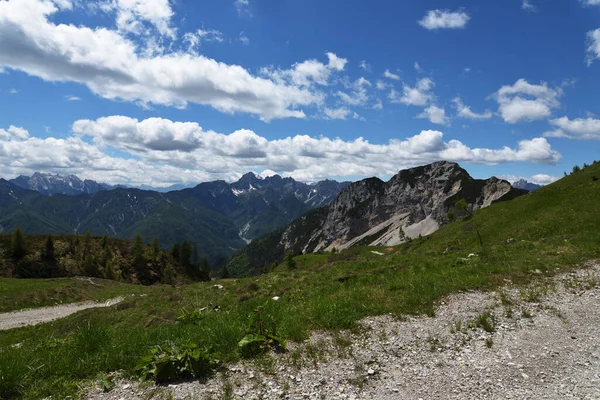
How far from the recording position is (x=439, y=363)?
364 inches

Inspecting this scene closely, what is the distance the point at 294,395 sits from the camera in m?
7.84

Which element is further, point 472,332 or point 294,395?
point 472,332

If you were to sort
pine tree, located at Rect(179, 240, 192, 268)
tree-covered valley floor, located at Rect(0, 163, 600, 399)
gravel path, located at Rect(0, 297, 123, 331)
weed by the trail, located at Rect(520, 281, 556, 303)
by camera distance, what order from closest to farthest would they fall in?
tree-covered valley floor, located at Rect(0, 163, 600, 399) < weed by the trail, located at Rect(520, 281, 556, 303) < gravel path, located at Rect(0, 297, 123, 331) < pine tree, located at Rect(179, 240, 192, 268)

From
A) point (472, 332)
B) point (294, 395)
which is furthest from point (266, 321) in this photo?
point (472, 332)

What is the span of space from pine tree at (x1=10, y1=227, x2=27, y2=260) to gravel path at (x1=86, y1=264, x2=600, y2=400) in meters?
109

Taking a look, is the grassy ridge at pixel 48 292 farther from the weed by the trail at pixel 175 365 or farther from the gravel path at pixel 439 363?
the gravel path at pixel 439 363

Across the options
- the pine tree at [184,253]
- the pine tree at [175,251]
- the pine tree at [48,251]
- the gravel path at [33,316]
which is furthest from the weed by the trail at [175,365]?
the pine tree at [175,251]

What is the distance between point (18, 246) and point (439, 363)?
115m

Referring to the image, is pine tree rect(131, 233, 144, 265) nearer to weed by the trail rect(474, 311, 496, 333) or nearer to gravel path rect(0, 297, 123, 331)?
gravel path rect(0, 297, 123, 331)

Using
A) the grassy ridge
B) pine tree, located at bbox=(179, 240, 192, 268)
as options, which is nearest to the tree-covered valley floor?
the grassy ridge

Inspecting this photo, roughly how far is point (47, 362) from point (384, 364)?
941cm

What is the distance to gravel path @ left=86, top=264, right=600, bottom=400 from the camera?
7.91 m

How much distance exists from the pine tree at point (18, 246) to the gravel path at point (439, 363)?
109 meters

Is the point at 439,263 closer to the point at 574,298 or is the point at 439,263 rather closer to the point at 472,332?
the point at 574,298
